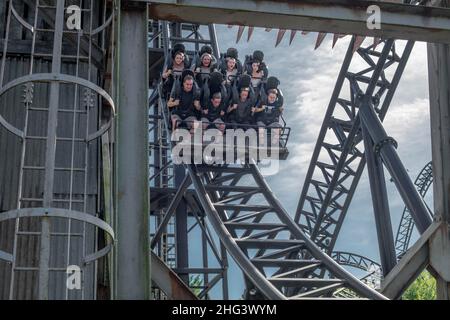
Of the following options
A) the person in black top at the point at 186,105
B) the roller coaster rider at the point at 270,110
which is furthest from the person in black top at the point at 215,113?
the roller coaster rider at the point at 270,110

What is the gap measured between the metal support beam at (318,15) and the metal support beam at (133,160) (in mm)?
339

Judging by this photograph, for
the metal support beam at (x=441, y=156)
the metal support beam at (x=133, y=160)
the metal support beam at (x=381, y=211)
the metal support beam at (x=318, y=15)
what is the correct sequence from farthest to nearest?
1. the metal support beam at (x=381, y=211)
2. the metal support beam at (x=441, y=156)
3. the metal support beam at (x=318, y=15)
4. the metal support beam at (x=133, y=160)

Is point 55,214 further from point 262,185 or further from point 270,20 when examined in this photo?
point 262,185

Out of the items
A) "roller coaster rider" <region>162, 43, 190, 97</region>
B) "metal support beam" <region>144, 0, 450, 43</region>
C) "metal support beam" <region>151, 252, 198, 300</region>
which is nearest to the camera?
"metal support beam" <region>144, 0, 450, 43</region>

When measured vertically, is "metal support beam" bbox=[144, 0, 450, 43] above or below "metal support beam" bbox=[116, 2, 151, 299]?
above

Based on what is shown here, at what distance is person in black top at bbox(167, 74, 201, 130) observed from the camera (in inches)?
457

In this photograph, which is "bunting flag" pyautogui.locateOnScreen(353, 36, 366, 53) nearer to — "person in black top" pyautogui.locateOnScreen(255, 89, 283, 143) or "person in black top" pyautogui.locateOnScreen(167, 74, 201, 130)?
"person in black top" pyautogui.locateOnScreen(255, 89, 283, 143)

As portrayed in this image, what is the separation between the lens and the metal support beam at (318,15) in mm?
5234

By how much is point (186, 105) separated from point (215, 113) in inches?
21.7

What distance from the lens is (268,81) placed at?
12.4 meters

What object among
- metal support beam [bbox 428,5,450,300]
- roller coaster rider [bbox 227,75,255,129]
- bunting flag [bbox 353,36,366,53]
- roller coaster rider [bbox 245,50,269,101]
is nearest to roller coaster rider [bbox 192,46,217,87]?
roller coaster rider [bbox 227,75,255,129]

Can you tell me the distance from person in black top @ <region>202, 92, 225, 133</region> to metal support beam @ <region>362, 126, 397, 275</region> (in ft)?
8.27

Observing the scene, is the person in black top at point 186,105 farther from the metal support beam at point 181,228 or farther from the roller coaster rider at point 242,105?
the metal support beam at point 181,228
